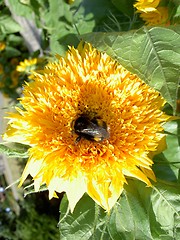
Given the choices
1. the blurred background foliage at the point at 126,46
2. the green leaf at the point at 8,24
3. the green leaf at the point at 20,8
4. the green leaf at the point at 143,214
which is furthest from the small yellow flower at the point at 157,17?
the green leaf at the point at 8,24

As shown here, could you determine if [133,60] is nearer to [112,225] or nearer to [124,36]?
[124,36]

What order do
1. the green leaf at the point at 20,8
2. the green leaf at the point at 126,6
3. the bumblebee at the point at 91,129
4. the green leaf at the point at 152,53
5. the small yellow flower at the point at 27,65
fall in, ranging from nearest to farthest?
1. the green leaf at the point at 152,53
2. the bumblebee at the point at 91,129
3. the green leaf at the point at 126,6
4. the green leaf at the point at 20,8
5. the small yellow flower at the point at 27,65

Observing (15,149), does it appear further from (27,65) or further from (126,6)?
(27,65)

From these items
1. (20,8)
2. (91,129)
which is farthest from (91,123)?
(20,8)

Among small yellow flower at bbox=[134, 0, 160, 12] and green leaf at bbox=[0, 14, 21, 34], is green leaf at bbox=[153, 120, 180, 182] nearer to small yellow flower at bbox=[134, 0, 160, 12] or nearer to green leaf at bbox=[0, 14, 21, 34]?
small yellow flower at bbox=[134, 0, 160, 12]

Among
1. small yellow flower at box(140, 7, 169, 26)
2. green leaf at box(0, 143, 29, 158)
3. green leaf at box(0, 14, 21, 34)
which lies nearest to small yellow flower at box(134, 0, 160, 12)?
small yellow flower at box(140, 7, 169, 26)

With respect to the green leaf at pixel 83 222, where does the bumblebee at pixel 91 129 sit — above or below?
above

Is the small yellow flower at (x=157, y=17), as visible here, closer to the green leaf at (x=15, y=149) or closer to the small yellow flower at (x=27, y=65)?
the green leaf at (x=15, y=149)
